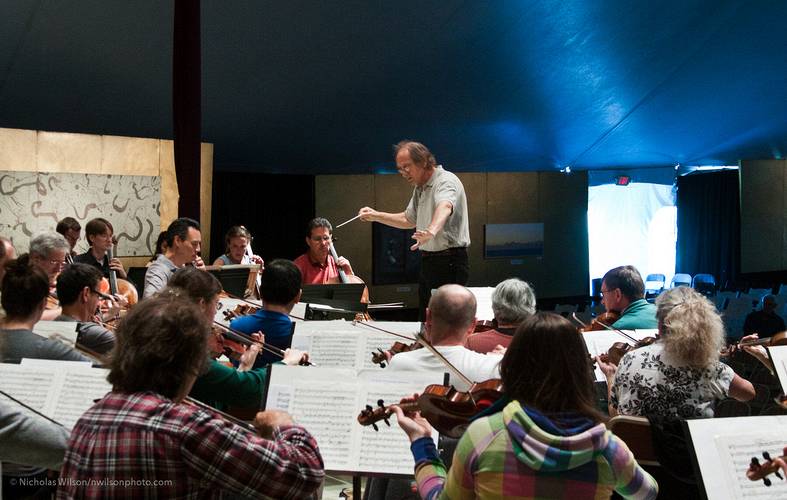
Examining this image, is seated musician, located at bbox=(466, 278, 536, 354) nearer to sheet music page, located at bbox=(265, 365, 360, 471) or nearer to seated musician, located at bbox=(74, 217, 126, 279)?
sheet music page, located at bbox=(265, 365, 360, 471)

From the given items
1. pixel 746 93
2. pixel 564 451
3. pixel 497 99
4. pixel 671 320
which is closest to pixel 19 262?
pixel 564 451

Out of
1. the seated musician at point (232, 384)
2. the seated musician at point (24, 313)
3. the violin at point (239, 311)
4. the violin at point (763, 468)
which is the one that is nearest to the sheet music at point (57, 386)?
the seated musician at point (24, 313)

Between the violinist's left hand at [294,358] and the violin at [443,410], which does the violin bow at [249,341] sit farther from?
the violin at [443,410]

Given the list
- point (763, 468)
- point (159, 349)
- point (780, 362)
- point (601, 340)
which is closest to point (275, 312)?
point (601, 340)

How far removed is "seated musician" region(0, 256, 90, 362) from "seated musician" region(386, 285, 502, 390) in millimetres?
1161

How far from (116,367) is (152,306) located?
146 millimetres

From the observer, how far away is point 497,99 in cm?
1023

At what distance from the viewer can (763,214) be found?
13.4 m

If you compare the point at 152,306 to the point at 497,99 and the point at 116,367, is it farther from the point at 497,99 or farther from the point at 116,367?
the point at 497,99

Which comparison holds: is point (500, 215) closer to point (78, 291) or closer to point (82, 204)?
point (82, 204)

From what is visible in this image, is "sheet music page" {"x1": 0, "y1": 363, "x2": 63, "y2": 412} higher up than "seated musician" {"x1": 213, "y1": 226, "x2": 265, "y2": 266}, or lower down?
lower down

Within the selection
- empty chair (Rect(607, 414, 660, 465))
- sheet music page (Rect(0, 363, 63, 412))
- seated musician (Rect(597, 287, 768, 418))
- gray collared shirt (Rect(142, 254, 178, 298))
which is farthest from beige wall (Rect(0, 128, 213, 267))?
empty chair (Rect(607, 414, 660, 465))

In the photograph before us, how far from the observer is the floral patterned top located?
9.70 ft

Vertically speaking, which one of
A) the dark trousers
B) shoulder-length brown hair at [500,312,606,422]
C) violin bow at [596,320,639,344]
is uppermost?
the dark trousers
